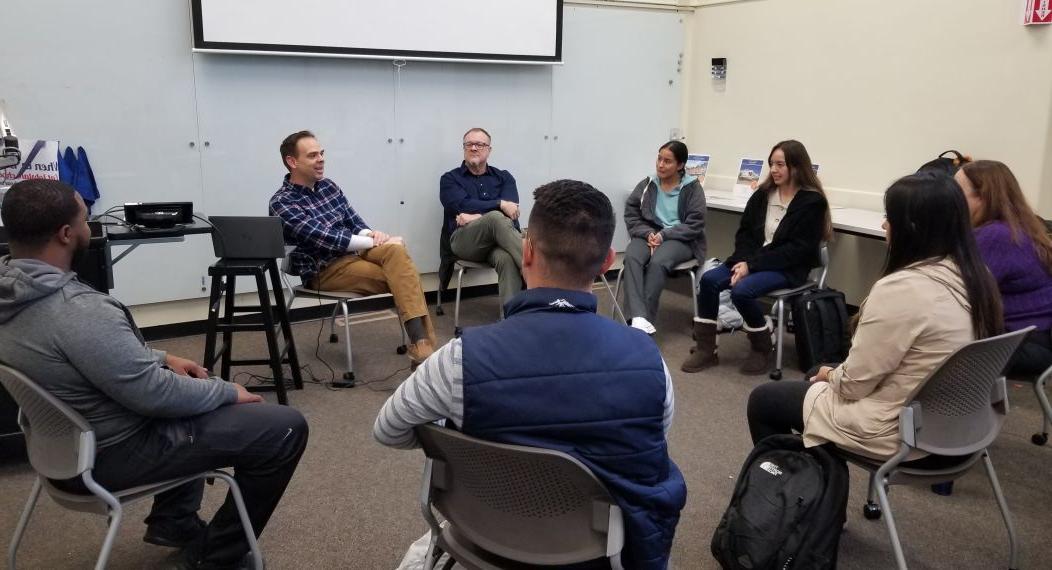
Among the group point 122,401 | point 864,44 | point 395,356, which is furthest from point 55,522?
point 864,44

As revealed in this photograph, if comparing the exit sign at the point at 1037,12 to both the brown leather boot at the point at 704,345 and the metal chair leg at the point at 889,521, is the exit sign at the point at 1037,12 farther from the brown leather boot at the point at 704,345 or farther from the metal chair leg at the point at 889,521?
the metal chair leg at the point at 889,521

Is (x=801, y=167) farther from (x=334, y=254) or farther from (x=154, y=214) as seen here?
(x=154, y=214)

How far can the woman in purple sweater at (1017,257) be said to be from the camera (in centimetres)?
268

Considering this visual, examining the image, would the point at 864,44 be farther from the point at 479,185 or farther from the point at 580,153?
the point at 479,185

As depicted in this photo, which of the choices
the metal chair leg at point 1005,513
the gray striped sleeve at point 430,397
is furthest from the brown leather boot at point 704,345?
the gray striped sleeve at point 430,397

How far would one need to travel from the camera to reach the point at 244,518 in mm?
2041

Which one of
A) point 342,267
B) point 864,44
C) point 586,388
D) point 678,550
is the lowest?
point 678,550

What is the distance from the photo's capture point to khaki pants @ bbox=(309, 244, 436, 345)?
3658 millimetres

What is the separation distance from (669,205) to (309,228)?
2.04 meters

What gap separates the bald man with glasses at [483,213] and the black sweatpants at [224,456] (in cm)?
208

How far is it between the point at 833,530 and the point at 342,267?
7.84 feet

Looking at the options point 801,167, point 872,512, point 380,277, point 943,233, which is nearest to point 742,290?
point 801,167

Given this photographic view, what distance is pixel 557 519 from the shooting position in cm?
140

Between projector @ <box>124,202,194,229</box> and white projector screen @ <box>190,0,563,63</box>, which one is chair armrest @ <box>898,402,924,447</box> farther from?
white projector screen @ <box>190,0,563,63</box>
